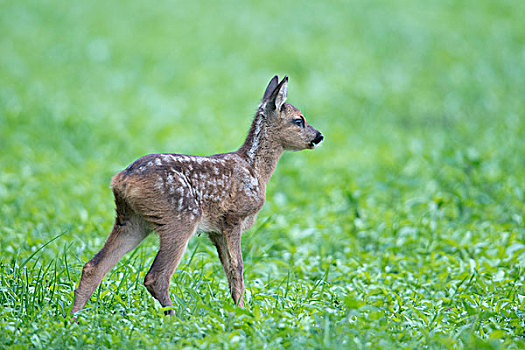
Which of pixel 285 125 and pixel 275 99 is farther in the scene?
pixel 285 125

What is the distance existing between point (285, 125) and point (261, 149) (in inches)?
12.4

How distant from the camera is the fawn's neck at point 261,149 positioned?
542 cm

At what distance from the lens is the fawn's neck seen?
5.42 meters

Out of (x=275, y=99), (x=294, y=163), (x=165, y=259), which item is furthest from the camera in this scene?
(x=294, y=163)

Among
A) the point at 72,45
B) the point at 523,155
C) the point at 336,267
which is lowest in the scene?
the point at 336,267

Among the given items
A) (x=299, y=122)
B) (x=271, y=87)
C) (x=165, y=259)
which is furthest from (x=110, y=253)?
(x=271, y=87)

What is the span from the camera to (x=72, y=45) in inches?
666

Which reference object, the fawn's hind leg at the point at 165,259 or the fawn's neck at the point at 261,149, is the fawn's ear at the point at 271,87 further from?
the fawn's hind leg at the point at 165,259

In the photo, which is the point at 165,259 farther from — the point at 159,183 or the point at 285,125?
the point at 285,125

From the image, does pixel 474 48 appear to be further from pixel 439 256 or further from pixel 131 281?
pixel 131 281

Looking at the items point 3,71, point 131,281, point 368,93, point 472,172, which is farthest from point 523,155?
point 3,71

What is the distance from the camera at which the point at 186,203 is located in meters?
4.70

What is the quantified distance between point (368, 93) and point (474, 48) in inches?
174

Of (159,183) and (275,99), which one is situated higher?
(275,99)
